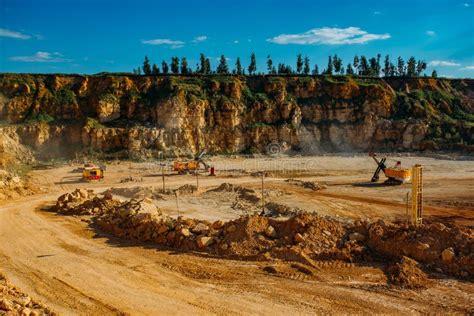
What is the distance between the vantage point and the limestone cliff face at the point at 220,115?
49.0 m

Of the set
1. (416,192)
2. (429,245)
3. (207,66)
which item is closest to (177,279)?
(429,245)

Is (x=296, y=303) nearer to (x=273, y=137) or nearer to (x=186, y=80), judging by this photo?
(x=273, y=137)

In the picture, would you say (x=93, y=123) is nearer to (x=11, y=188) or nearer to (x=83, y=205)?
(x=11, y=188)

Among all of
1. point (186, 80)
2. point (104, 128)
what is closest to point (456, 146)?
point (186, 80)

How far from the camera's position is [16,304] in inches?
305

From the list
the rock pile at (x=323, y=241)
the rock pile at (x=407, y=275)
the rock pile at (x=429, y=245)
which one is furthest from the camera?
the rock pile at (x=323, y=241)

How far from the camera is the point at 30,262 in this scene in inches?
464

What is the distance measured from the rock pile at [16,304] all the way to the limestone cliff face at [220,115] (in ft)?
128

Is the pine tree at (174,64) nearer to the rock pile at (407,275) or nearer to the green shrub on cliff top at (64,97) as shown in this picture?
the green shrub on cliff top at (64,97)

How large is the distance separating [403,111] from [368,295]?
5308cm

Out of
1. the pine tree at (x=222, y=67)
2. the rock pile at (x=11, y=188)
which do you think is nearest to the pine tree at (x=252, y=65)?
the pine tree at (x=222, y=67)

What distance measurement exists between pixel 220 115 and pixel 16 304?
46.4 meters

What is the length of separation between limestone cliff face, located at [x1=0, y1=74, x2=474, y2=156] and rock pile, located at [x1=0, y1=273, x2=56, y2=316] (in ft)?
128

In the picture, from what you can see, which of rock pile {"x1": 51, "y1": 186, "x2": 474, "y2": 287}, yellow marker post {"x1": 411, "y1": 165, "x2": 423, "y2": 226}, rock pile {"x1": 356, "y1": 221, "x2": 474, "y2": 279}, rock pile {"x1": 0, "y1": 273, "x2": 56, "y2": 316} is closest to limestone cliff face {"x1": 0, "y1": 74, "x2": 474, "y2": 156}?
rock pile {"x1": 51, "y1": 186, "x2": 474, "y2": 287}
